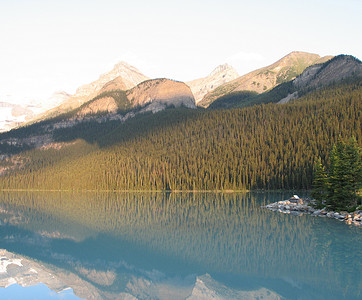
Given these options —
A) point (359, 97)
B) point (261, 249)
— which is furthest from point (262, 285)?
point (359, 97)

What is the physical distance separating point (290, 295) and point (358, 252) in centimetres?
1326

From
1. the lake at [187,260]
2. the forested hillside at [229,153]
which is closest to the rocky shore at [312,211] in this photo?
the lake at [187,260]

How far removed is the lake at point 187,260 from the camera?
2402 centimetres

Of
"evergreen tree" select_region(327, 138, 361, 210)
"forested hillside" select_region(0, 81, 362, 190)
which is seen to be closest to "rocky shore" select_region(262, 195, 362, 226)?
"evergreen tree" select_region(327, 138, 361, 210)

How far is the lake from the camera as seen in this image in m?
24.0

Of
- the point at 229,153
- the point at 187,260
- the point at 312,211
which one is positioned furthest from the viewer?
the point at 229,153

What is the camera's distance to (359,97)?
143625mm

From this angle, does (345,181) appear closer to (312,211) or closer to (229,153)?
(312,211)

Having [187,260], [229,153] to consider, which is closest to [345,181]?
[187,260]

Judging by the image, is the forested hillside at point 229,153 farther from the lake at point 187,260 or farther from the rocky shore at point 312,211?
the lake at point 187,260

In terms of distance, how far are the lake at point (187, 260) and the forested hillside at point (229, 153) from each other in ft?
250

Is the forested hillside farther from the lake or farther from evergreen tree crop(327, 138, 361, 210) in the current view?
the lake

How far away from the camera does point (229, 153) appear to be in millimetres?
145875

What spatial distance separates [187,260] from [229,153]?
11667 cm
